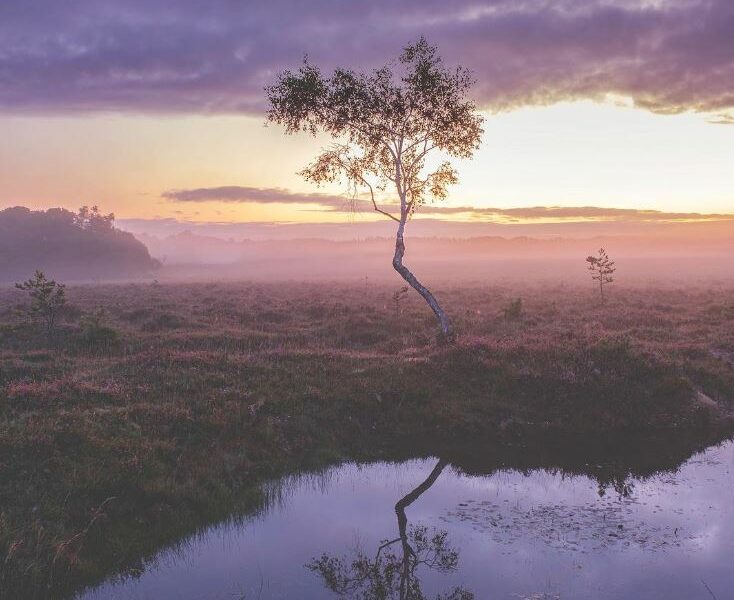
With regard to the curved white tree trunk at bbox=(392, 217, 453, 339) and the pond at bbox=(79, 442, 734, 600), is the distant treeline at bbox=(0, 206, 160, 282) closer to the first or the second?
the curved white tree trunk at bbox=(392, 217, 453, 339)

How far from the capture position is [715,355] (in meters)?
20.8

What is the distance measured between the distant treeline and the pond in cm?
13969

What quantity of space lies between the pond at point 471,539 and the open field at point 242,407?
1073 millimetres

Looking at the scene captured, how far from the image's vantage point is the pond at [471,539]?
801 centimetres

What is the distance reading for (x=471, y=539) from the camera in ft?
30.9

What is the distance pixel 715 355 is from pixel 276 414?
1724 cm

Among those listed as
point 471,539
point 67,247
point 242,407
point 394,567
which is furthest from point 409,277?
point 67,247

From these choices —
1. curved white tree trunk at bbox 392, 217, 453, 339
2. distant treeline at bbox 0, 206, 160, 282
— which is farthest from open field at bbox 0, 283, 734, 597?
distant treeline at bbox 0, 206, 160, 282

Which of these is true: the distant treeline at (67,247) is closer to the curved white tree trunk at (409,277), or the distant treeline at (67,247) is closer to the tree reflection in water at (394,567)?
the curved white tree trunk at (409,277)

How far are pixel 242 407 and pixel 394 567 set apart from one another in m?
7.27

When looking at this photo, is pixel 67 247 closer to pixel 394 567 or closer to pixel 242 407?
pixel 242 407

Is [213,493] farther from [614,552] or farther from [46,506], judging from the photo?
[614,552]

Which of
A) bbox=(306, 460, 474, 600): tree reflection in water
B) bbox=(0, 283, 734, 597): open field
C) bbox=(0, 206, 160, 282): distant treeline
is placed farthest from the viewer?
bbox=(0, 206, 160, 282): distant treeline

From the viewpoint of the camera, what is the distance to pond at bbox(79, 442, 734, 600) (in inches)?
315
